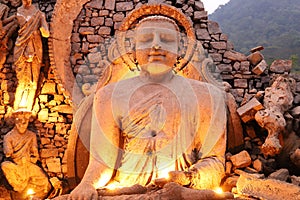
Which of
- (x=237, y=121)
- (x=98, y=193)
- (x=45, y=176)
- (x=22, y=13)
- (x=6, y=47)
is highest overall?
(x=22, y=13)

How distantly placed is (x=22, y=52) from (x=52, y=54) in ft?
1.36

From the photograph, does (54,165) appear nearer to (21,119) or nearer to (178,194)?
(21,119)

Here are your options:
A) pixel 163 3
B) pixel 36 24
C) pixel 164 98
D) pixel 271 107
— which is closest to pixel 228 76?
pixel 163 3

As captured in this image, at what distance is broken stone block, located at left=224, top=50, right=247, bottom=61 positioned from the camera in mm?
5578

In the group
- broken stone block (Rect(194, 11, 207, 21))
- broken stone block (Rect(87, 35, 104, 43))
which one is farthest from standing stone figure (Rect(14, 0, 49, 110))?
broken stone block (Rect(194, 11, 207, 21))

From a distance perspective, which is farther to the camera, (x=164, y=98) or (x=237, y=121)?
(x=237, y=121)

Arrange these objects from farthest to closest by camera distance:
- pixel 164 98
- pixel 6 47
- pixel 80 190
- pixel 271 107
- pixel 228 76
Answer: pixel 6 47 < pixel 228 76 < pixel 271 107 < pixel 164 98 < pixel 80 190

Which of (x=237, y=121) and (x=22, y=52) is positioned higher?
(x=22, y=52)

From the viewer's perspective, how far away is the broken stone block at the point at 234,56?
5578 millimetres

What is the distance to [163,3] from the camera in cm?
561

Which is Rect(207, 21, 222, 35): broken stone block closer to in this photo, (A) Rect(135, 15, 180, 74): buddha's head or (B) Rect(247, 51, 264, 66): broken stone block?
(B) Rect(247, 51, 264, 66): broken stone block

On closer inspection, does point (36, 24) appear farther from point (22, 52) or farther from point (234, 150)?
point (234, 150)

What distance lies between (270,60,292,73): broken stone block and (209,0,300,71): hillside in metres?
5.91

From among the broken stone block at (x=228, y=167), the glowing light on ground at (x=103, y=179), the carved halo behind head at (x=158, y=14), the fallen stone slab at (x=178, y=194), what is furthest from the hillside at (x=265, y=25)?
the fallen stone slab at (x=178, y=194)
